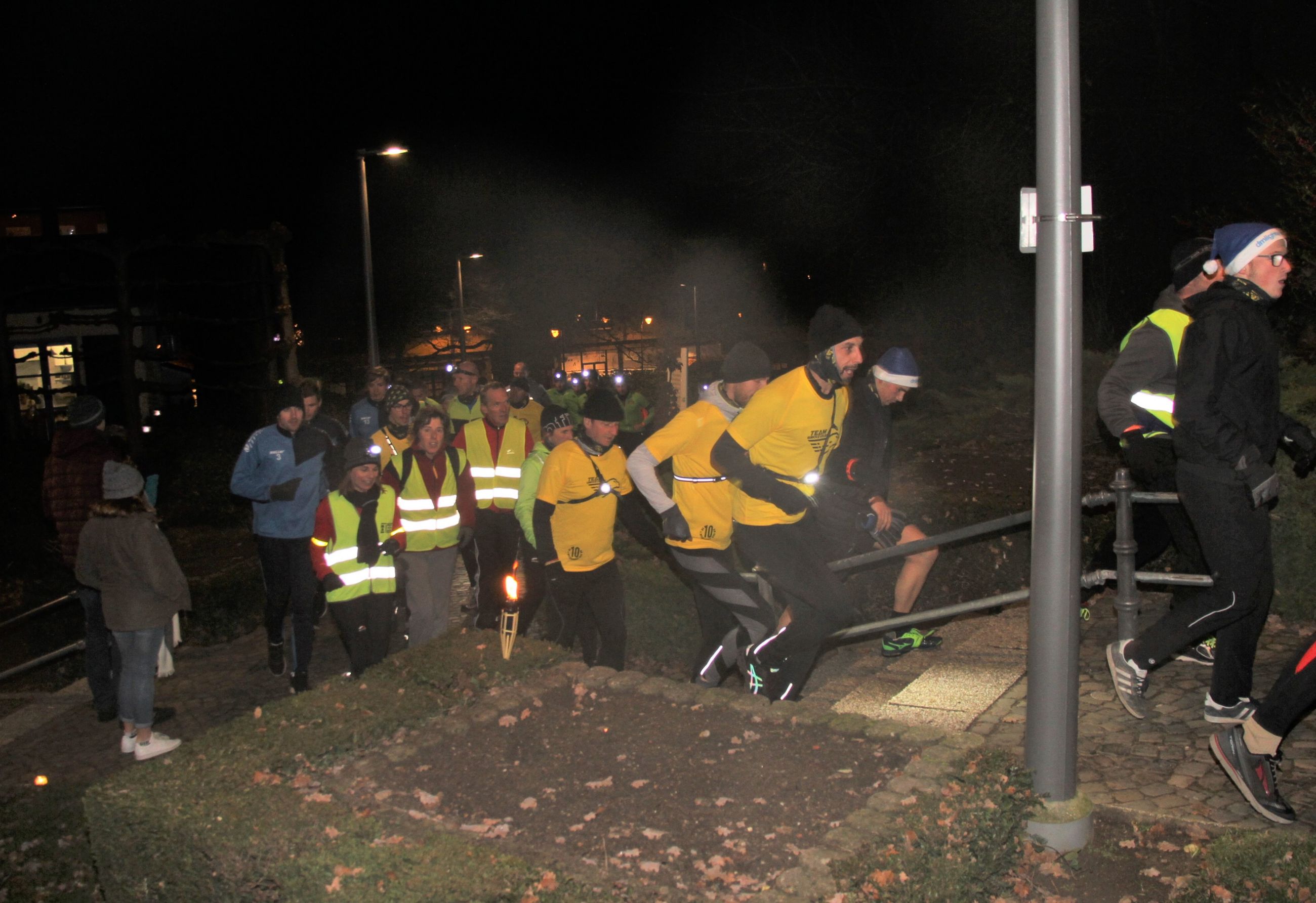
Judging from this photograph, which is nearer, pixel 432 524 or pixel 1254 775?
pixel 1254 775

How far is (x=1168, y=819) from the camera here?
14.0 ft

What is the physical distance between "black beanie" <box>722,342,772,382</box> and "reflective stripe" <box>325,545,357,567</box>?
8.08 ft

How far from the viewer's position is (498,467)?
348 inches

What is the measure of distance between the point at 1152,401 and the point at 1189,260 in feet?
2.26

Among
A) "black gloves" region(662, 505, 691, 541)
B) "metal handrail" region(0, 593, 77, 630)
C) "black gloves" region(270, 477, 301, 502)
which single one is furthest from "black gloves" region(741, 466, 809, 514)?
"metal handrail" region(0, 593, 77, 630)

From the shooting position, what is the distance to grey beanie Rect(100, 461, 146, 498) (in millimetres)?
6516

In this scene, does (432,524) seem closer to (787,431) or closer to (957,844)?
(787,431)

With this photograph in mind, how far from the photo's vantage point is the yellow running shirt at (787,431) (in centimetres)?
582

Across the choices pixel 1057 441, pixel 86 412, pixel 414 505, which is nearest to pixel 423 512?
pixel 414 505

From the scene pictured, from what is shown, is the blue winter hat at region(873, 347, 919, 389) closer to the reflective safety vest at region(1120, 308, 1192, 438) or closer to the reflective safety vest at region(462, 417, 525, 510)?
the reflective safety vest at region(1120, 308, 1192, 438)

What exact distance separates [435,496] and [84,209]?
2021 centimetres

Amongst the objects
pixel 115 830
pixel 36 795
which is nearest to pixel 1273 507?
pixel 115 830

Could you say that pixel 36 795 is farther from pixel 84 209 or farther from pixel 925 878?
pixel 84 209

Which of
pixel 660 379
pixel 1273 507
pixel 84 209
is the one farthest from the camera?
pixel 660 379
